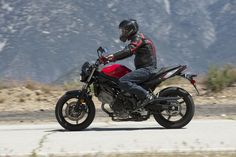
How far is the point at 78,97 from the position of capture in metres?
13.3

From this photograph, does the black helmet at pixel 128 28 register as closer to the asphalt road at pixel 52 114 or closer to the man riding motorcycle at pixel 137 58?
the man riding motorcycle at pixel 137 58

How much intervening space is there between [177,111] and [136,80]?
92 cm

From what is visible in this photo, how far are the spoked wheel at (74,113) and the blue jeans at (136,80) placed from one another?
78 centimetres

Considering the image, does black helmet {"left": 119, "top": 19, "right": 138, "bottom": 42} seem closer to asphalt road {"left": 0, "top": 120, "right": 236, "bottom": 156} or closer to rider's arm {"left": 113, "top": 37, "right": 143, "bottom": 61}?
rider's arm {"left": 113, "top": 37, "right": 143, "bottom": 61}

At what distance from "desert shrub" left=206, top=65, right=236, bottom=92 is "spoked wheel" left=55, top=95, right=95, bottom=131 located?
7.95 meters

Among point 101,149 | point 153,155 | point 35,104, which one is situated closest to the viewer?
point 153,155

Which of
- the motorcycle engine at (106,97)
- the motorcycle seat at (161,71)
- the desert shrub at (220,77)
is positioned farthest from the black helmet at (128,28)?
the desert shrub at (220,77)

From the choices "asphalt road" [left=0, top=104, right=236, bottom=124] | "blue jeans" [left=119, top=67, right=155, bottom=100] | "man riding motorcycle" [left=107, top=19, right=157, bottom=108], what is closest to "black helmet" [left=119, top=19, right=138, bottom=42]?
"man riding motorcycle" [left=107, top=19, right=157, bottom=108]

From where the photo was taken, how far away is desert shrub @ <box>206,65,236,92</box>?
2075 cm

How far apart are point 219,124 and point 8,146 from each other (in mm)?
4489

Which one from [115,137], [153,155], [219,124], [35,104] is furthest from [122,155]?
[35,104]

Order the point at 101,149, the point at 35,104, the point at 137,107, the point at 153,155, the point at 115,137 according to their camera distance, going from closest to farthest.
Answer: the point at 153,155
the point at 101,149
the point at 115,137
the point at 137,107
the point at 35,104

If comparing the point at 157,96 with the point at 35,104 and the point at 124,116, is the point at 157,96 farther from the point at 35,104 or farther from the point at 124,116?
the point at 35,104

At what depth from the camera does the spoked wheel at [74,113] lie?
1324 centimetres
